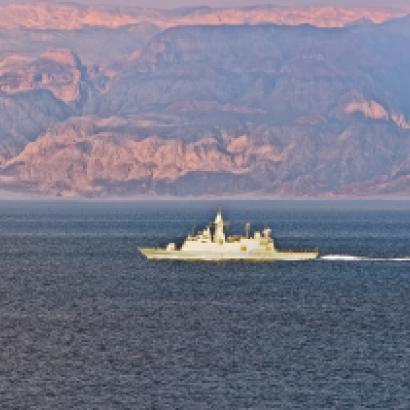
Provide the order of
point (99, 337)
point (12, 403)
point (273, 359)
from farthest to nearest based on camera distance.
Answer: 1. point (99, 337)
2. point (273, 359)
3. point (12, 403)

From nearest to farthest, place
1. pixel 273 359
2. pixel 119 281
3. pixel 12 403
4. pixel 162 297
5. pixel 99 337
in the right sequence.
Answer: pixel 12 403 → pixel 273 359 → pixel 99 337 → pixel 162 297 → pixel 119 281

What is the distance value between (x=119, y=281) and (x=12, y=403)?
9474 cm

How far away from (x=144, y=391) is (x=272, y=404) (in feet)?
31.5

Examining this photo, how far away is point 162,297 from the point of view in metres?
161

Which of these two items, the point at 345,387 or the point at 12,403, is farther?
the point at 345,387

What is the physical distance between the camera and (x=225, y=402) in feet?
302

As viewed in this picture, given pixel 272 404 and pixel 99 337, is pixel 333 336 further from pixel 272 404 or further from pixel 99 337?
pixel 272 404

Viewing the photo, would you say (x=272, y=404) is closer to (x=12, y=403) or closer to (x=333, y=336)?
(x=12, y=403)

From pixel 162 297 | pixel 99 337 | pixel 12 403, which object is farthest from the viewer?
pixel 162 297

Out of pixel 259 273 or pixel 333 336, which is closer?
pixel 333 336

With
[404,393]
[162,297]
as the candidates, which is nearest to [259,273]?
[162,297]

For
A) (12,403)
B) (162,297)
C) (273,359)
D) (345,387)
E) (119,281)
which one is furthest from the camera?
(119,281)

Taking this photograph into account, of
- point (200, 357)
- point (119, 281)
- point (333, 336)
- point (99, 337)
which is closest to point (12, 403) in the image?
point (200, 357)

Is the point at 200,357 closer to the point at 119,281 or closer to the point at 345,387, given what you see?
the point at 345,387
